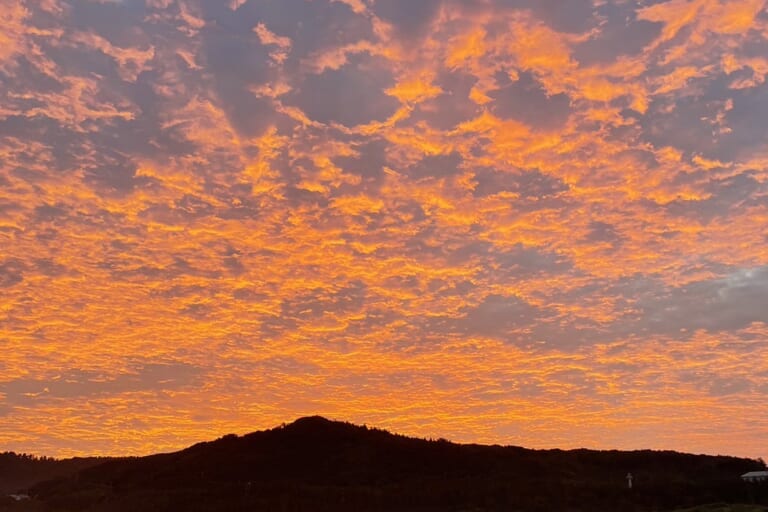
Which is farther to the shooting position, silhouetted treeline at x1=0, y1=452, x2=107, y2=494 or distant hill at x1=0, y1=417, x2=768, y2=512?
silhouetted treeline at x1=0, y1=452, x2=107, y2=494

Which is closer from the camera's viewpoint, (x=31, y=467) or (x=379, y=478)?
(x=379, y=478)

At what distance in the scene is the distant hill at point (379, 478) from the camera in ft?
168

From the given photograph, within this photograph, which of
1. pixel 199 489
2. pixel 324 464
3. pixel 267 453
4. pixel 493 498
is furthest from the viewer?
pixel 267 453

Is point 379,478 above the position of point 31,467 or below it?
below

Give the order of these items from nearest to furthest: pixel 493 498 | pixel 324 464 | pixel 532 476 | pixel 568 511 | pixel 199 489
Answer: pixel 568 511 → pixel 493 498 → pixel 199 489 → pixel 532 476 → pixel 324 464

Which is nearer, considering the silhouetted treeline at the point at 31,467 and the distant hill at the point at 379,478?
the distant hill at the point at 379,478

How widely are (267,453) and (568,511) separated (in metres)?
41.4

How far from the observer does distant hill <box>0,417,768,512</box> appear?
2010 inches

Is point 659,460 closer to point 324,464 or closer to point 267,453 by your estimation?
point 324,464

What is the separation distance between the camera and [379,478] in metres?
68.2

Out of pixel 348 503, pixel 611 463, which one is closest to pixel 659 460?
pixel 611 463

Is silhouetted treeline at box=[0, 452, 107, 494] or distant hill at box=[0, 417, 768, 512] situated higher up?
silhouetted treeline at box=[0, 452, 107, 494]

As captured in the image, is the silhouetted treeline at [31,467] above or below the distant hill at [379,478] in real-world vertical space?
above

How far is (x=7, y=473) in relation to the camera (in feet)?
421
